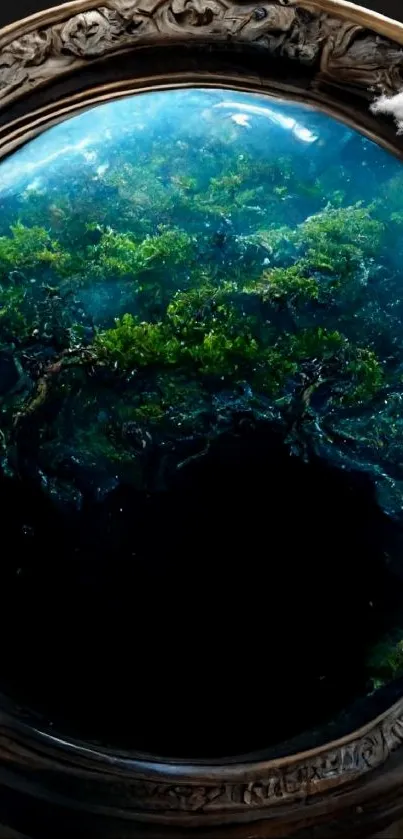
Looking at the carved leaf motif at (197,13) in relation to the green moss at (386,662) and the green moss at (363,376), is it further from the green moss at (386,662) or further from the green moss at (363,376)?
the green moss at (386,662)

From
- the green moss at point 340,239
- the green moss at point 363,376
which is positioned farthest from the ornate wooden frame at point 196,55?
the green moss at point 363,376

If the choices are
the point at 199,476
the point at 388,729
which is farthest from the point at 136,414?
the point at 388,729

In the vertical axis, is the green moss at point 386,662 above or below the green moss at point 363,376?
below

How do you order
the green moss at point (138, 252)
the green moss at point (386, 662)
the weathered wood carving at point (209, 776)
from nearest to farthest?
the weathered wood carving at point (209, 776)
the green moss at point (386, 662)
the green moss at point (138, 252)

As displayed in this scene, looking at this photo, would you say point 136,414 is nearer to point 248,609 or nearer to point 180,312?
point 180,312

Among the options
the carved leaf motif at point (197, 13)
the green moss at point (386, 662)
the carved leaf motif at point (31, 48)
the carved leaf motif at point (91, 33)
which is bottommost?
the green moss at point (386, 662)

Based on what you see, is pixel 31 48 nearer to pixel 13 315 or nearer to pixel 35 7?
pixel 35 7
